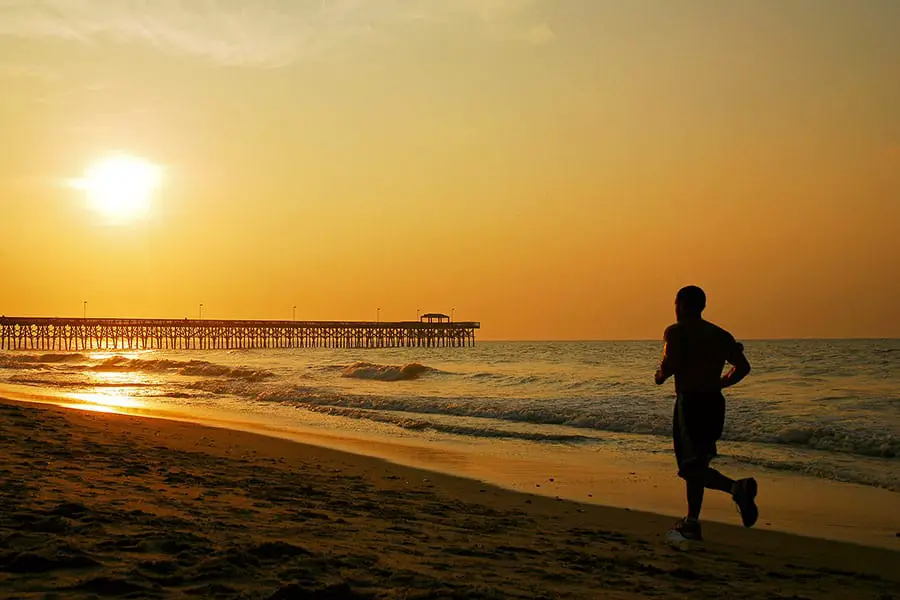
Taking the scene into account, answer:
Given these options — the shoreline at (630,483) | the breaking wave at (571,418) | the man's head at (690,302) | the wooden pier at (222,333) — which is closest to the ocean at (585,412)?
the breaking wave at (571,418)

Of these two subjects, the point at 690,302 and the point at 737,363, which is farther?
the point at 690,302

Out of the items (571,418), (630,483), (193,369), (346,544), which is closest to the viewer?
(346,544)

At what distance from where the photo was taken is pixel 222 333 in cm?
8800

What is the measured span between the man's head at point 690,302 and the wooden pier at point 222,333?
82.8 meters

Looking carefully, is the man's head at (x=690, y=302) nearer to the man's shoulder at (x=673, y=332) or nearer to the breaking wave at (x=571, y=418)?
the man's shoulder at (x=673, y=332)

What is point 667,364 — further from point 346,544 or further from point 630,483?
point 630,483

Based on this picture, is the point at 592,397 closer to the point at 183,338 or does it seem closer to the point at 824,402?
the point at 824,402

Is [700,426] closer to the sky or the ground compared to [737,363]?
closer to the ground

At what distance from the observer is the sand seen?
3672 millimetres

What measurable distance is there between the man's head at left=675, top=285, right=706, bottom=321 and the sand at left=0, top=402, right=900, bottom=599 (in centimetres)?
159

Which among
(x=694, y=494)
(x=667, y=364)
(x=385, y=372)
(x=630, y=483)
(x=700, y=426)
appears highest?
(x=667, y=364)

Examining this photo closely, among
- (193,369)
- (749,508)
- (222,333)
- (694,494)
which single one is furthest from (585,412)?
(222,333)

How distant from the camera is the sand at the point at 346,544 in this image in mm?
3672

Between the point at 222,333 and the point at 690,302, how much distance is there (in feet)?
285
